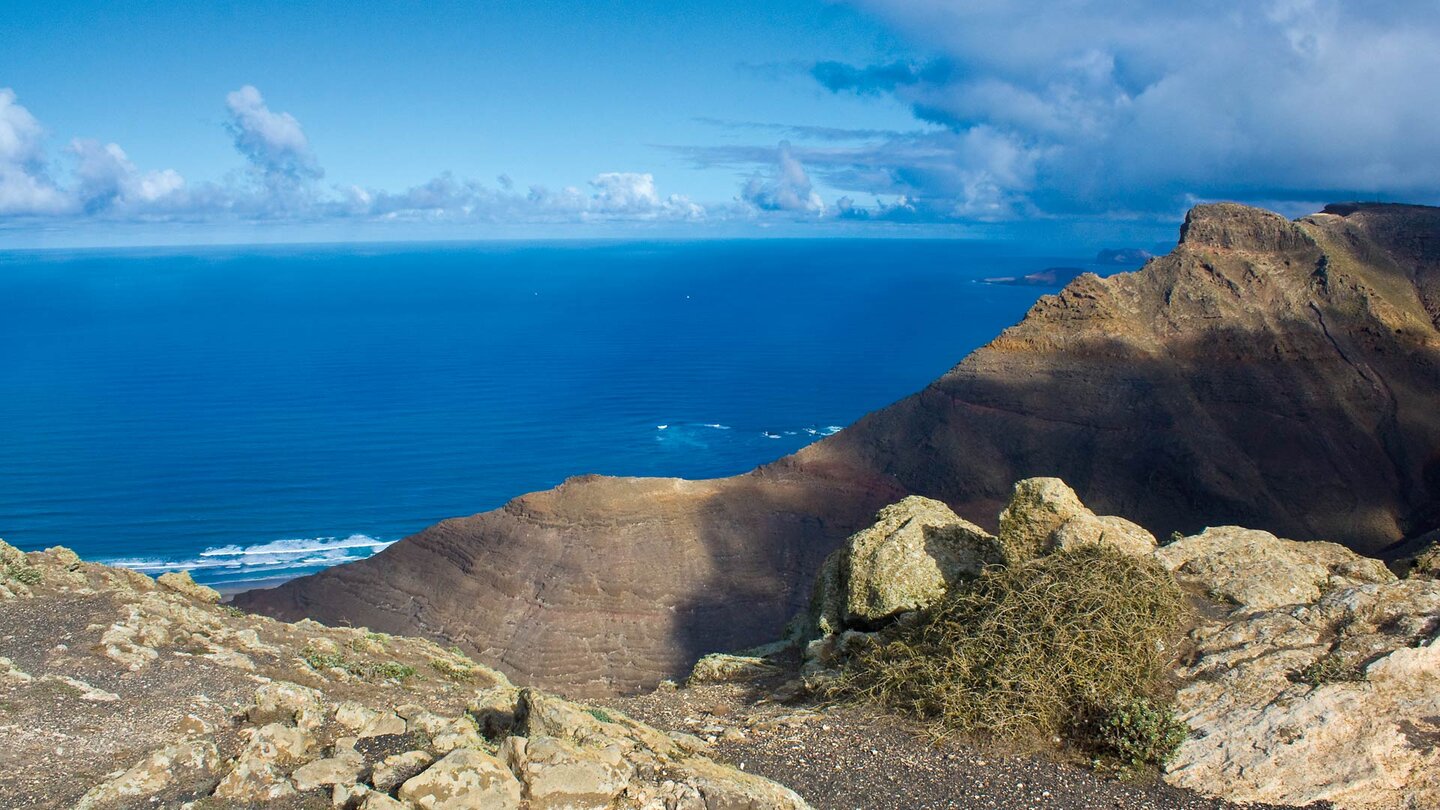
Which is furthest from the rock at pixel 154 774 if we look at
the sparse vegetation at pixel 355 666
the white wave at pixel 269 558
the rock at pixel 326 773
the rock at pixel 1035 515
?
the white wave at pixel 269 558

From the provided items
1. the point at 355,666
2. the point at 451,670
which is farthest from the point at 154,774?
the point at 451,670

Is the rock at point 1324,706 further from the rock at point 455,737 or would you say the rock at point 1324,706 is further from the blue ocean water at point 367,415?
the blue ocean water at point 367,415

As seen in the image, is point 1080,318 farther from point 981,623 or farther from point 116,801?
point 116,801

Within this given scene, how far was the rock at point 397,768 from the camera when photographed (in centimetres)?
797

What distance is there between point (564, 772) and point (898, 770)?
4211mm

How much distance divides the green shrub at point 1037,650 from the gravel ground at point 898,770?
43cm

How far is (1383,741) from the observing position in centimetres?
955

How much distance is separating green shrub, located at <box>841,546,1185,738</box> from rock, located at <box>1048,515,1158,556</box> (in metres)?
2.05

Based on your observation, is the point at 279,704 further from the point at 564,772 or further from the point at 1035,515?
the point at 1035,515

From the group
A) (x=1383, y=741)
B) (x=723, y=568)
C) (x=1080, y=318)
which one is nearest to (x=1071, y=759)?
(x=1383, y=741)

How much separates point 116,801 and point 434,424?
8695 centimetres

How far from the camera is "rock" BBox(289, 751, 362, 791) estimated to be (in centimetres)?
825

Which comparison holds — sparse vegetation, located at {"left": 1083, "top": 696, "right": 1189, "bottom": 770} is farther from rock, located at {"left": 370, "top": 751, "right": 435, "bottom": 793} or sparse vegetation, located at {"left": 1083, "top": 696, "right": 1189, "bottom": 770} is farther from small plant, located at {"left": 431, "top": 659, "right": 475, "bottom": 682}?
small plant, located at {"left": 431, "top": 659, "right": 475, "bottom": 682}

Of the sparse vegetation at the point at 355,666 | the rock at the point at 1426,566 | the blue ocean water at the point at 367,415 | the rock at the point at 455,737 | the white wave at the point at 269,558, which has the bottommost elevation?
the white wave at the point at 269,558
